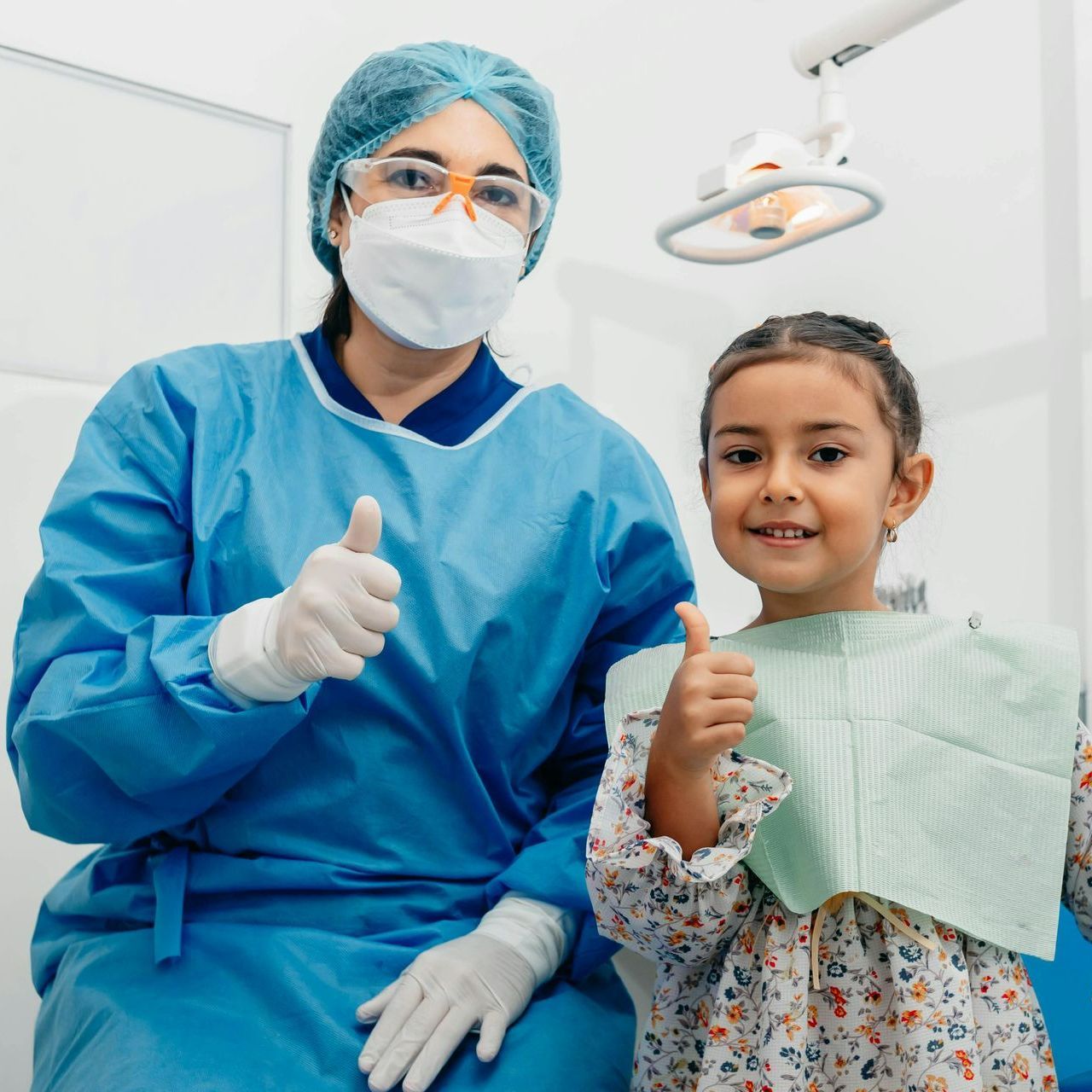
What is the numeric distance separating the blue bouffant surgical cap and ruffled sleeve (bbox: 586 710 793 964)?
0.84m

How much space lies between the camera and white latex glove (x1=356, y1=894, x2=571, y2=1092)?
1152 millimetres

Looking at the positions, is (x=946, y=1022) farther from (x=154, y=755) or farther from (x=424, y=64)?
(x=424, y=64)

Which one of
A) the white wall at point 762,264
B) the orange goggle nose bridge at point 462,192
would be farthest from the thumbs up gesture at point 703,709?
the white wall at point 762,264

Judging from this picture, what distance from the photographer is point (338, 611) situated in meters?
1.15

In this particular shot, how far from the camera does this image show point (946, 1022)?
102 centimetres

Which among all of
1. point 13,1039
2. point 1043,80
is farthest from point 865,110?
point 13,1039

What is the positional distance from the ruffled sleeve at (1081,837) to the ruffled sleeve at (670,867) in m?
0.28

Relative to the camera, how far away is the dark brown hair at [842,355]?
1.16 m

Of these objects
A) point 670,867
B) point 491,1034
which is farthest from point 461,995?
point 670,867

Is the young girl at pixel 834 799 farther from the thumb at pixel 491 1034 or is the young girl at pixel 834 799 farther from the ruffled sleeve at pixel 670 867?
Result: the thumb at pixel 491 1034

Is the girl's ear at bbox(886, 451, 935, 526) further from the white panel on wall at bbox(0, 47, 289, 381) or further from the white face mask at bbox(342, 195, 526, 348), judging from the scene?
the white panel on wall at bbox(0, 47, 289, 381)

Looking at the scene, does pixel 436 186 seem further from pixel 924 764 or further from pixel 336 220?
pixel 924 764

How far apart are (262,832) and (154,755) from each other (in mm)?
205

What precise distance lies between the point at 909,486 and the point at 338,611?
577mm
